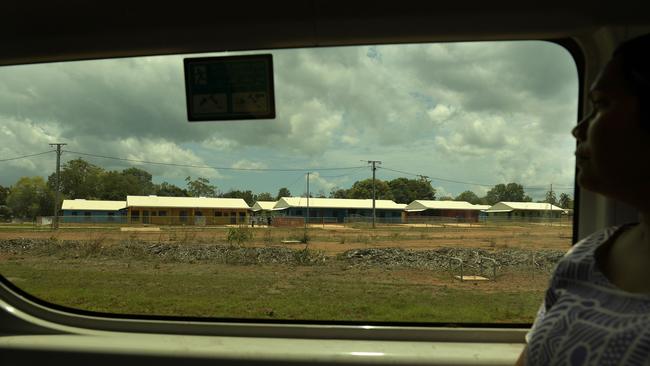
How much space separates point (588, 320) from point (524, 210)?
1876mm

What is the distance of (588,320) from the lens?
73cm

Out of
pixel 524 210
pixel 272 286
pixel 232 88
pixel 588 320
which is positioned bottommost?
pixel 272 286

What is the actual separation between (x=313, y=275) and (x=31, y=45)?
1.94m

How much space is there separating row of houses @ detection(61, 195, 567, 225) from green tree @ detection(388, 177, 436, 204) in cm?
8

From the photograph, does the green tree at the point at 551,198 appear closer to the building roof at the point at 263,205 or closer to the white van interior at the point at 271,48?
the white van interior at the point at 271,48

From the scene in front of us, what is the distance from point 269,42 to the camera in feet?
5.53

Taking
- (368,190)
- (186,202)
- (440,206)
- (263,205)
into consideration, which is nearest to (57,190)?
(186,202)

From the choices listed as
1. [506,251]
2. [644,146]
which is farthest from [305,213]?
[644,146]

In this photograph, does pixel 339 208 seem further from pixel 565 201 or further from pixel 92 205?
pixel 565 201

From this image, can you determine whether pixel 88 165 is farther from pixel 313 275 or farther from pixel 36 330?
pixel 313 275

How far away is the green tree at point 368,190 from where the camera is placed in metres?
2.91

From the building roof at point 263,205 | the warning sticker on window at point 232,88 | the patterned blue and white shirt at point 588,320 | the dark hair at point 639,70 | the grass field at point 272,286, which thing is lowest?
the grass field at point 272,286

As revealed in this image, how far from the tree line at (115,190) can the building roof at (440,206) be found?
58 mm

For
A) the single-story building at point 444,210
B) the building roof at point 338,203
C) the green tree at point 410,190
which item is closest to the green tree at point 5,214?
the building roof at point 338,203
